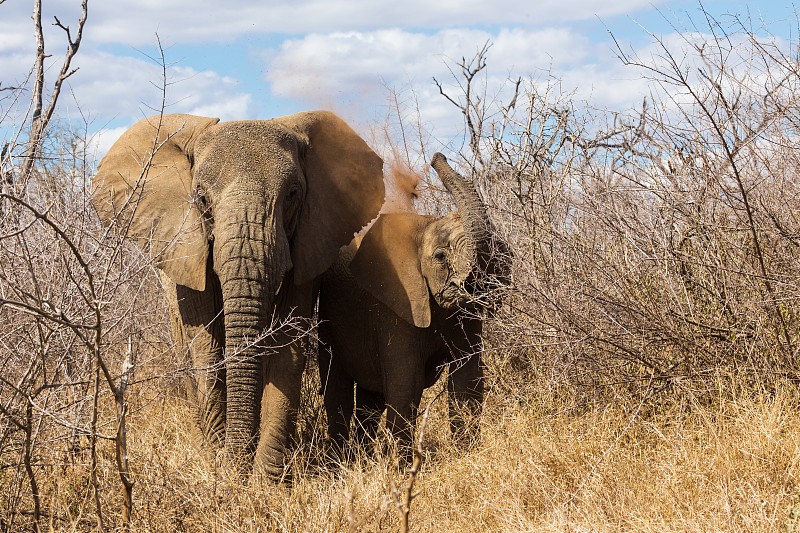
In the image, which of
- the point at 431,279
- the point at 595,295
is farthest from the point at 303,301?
the point at 595,295

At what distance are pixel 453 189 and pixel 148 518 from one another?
285 centimetres

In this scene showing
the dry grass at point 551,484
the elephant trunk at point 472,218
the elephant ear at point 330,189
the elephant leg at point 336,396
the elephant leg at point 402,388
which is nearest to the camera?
the dry grass at point 551,484

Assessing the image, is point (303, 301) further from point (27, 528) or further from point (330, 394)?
point (27, 528)

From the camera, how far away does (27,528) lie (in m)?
4.04

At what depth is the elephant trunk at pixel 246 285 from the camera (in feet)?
17.3

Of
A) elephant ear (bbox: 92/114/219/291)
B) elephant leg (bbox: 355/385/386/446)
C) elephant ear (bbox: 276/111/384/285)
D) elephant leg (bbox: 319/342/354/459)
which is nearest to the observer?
elephant ear (bbox: 92/114/219/291)

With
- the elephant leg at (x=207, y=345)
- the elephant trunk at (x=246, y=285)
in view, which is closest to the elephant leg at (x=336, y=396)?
the elephant leg at (x=207, y=345)

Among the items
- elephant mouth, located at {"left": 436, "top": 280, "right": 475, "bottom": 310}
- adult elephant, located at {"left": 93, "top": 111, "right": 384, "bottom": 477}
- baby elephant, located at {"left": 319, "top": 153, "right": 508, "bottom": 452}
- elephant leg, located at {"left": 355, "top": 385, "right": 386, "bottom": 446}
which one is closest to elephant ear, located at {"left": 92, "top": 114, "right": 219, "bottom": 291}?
adult elephant, located at {"left": 93, "top": 111, "right": 384, "bottom": 477}

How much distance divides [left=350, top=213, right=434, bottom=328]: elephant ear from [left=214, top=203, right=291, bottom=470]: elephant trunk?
911mm

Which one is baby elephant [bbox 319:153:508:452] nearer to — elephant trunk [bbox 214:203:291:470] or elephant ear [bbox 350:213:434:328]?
elephant ear [bbox 350:213:434:328]

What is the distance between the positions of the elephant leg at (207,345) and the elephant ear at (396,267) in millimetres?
1040

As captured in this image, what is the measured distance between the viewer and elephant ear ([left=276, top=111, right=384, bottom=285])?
6.04 m

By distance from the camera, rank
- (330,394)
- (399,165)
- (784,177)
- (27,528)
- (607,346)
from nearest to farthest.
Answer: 1. (27,528)
2. (784,177)
3. (607,346)
4. (330,394)
5. (399,165)

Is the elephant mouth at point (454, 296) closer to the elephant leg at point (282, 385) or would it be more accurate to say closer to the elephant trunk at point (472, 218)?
the elephant trunk at point (472, 218)
